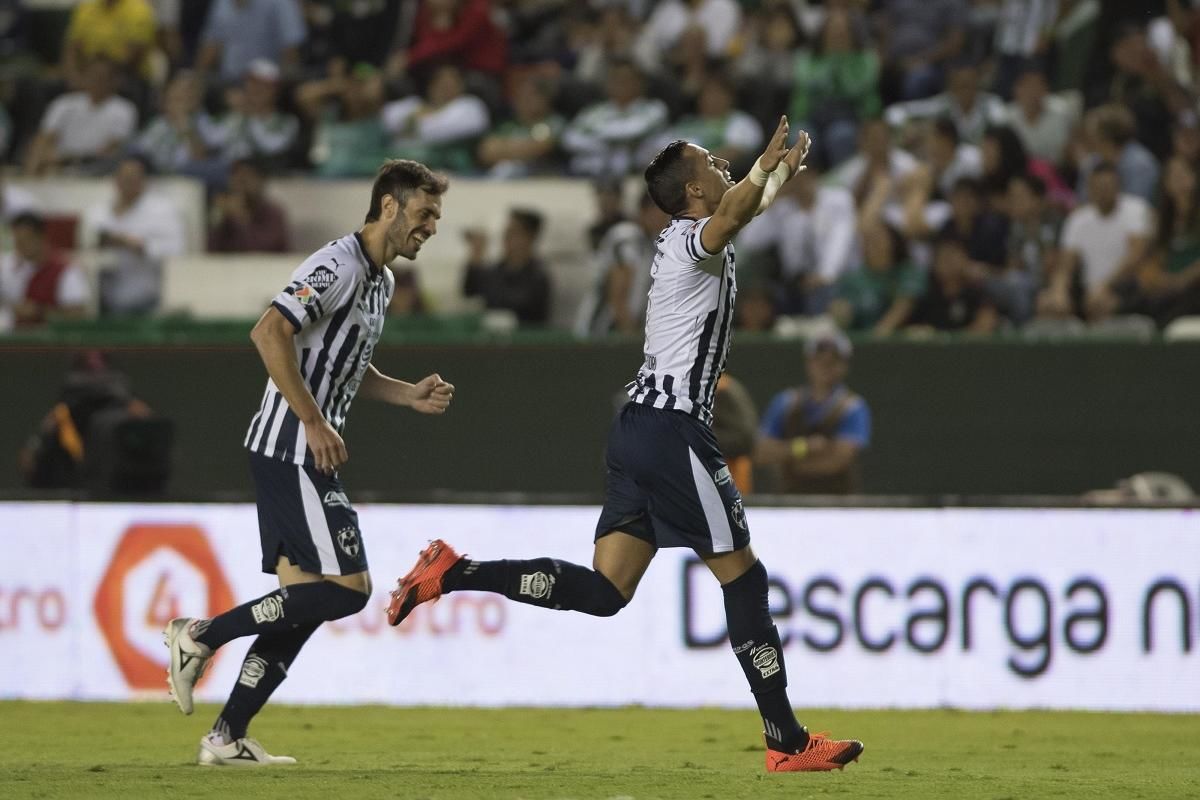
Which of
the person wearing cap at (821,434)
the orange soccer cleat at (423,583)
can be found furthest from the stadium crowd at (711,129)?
the orange soccer cleat at (423,583)

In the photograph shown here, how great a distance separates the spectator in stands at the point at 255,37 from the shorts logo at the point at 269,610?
36.1ft

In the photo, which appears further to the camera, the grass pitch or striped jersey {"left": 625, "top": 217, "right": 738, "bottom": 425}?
striped jersey {"left": 625, "top": 217, "right": 738, "bottom": 425}

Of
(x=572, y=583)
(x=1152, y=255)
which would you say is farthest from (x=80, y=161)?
(x=572, y=583)

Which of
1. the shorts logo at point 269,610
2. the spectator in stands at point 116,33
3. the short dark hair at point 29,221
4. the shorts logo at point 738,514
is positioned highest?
the spectator in stands at point 116,33

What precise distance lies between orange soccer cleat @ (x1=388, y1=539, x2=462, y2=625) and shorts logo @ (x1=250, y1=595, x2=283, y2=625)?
0.48 meters

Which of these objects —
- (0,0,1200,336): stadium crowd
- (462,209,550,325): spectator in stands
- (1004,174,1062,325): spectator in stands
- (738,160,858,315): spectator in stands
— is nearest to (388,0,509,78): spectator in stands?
(0,0,1200,336): stadium crowd

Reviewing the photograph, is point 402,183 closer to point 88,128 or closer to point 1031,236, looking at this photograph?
point 1031,236

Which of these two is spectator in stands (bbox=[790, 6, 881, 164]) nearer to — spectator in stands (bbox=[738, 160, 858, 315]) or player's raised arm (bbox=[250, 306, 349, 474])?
spectator in stands (bbox=[738, 160, 858, 315])

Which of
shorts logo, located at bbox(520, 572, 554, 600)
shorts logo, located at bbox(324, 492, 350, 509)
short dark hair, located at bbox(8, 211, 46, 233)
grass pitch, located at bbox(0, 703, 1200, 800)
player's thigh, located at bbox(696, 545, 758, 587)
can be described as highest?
short dark hair, located at bbox(8, 211, 46, 233)

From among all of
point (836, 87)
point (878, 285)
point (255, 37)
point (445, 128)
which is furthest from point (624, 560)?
point (255, 37)

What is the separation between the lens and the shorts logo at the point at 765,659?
7.39 meters

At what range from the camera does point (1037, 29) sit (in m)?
16.5

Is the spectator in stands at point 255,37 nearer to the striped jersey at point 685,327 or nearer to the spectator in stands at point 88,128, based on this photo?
the spectator in stands at point 88,128

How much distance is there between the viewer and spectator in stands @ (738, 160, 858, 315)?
47.1 ft
